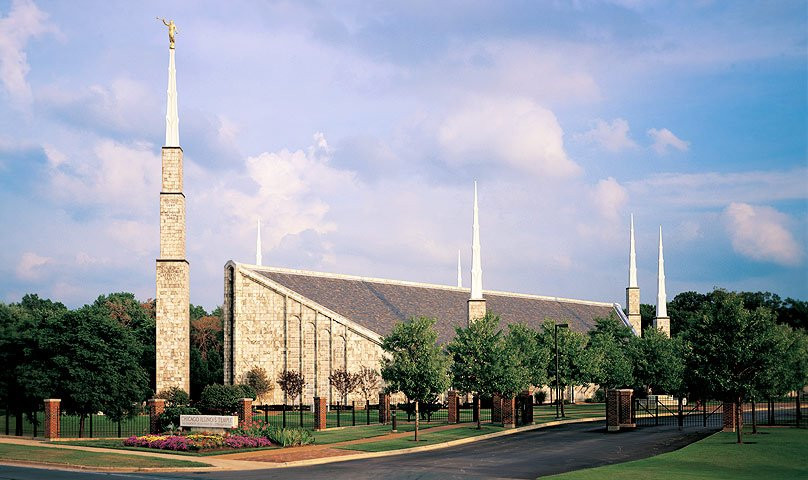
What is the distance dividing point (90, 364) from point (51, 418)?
14.2 feet

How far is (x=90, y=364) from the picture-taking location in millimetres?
43875

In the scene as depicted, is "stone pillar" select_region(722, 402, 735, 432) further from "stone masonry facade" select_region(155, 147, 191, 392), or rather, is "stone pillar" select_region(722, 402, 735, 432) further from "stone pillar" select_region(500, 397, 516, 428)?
"stone masonry facade" select_region(155, 147, 191, 392)

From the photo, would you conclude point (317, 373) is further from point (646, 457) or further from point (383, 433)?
point (646, 457)

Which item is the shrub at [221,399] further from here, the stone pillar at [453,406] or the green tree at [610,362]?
the green tree at [610,362]

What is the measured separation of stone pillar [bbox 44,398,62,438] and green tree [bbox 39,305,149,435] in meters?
2.45

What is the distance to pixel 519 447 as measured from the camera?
38188 mm

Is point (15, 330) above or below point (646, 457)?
above

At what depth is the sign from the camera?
38812 millimetres

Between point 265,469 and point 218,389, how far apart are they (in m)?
18.5

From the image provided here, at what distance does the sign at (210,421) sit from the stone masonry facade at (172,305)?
14.1m

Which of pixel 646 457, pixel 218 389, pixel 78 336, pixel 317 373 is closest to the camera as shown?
pixel 646 457

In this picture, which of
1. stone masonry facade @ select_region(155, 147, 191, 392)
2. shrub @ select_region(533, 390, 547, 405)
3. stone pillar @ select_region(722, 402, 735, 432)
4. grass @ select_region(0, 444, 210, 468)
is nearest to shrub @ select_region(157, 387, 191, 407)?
stone masonry facade @ select_region(155, 147, 191, 392)

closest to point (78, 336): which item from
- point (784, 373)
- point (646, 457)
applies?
point (646, 457)

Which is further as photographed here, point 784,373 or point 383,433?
point 383,433
